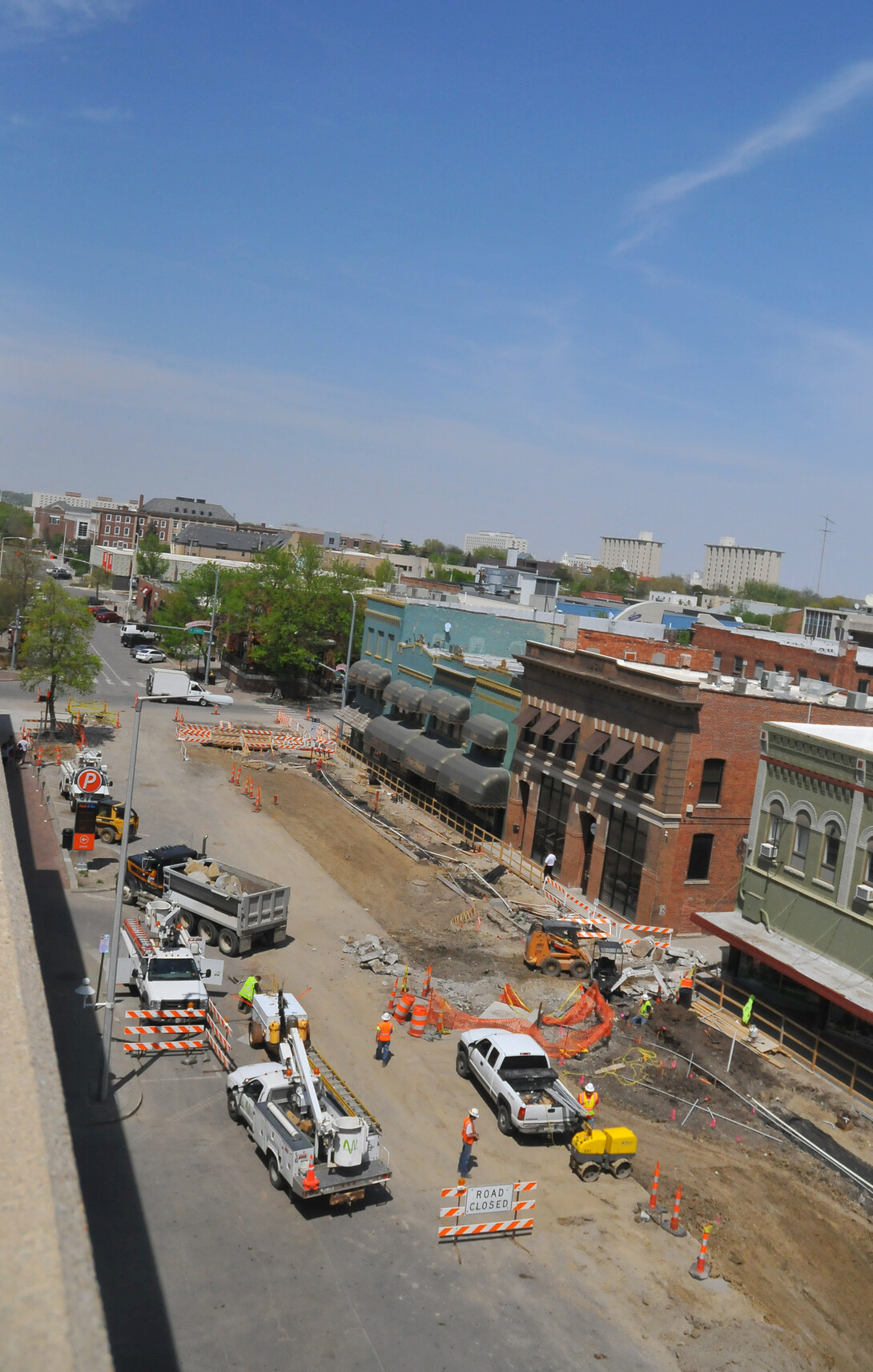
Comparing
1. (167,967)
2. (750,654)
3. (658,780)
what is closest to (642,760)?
(658,780)

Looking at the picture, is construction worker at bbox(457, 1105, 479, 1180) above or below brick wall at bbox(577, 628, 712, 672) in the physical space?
below

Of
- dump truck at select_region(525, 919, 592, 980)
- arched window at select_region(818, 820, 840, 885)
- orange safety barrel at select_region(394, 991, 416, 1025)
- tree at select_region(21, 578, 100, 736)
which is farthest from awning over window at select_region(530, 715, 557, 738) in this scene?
tree at select_region(21, 578, 100, 736)

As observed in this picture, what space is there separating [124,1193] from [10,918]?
16.7 feet

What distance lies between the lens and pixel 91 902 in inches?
1304

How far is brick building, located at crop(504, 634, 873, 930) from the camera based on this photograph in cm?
3522

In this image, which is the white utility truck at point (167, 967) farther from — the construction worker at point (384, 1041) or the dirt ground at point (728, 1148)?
the dirt ground at point (728, 1148)

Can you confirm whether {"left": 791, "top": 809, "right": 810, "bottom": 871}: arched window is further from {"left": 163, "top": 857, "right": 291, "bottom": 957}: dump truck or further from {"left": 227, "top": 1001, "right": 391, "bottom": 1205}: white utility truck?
{"left": 227, "top": 1001, "right": 391, "bottom": 1205}: white utility truck

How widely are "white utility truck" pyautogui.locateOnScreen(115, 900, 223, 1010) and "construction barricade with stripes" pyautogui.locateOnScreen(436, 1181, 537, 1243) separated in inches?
343

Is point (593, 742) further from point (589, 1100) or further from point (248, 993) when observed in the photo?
point (589, 1100)

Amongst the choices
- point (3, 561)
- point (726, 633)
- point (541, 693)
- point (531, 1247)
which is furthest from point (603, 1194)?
point (3, 561)

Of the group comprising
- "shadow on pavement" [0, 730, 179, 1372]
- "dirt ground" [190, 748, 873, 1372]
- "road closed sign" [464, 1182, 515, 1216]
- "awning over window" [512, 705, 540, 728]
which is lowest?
"dirt ground" [190, 748, 873, 1372]

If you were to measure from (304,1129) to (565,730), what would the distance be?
24205mm

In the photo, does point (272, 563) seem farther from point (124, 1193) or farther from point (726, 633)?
point (124, 1193)

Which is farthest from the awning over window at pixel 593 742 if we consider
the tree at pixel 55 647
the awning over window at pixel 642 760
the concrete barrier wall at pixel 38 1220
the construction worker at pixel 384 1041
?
the tree at pixel 55 647
